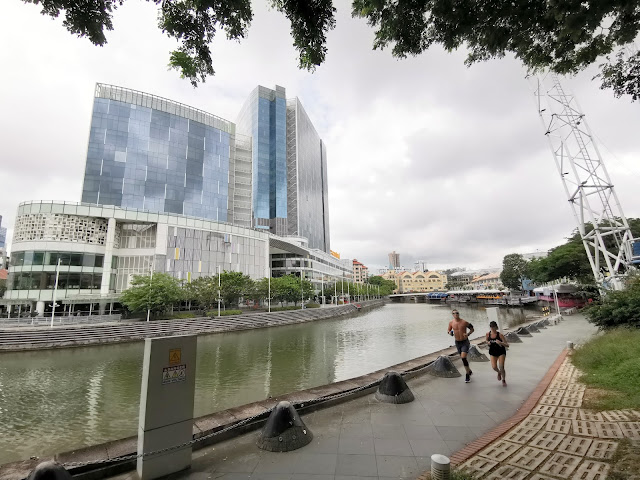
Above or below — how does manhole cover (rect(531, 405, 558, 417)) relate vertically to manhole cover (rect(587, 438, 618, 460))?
below

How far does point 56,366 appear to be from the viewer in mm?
17344

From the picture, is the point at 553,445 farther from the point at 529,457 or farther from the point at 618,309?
the point at 618,309

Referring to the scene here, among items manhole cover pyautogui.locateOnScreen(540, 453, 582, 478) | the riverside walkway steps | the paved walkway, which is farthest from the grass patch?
the riverside walkway steps

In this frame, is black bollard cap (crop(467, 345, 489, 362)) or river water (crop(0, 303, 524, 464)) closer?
river water (crop(0, 303, 524, 464))

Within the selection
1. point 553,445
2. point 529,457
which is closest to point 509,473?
point 529,457

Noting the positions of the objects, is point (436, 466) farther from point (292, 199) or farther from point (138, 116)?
point (292, 199)

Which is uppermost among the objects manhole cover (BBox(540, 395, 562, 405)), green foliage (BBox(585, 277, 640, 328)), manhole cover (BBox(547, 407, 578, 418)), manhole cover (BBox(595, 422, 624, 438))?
green foliage (BBox(585, 277, 640, 328))

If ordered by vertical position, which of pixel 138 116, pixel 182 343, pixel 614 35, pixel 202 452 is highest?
pixel 138 116

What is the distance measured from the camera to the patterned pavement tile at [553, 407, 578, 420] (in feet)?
17.9

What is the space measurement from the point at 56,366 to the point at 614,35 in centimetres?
2542

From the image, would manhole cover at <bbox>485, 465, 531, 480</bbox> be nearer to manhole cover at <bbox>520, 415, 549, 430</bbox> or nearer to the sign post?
manhole cover at <bbox>520, 415, 549, 430</bbox>

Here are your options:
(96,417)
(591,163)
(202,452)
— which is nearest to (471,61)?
(202,452)

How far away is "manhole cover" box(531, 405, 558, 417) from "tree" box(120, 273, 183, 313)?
116 ft

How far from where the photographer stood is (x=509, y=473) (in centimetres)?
369
